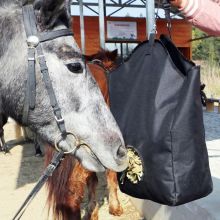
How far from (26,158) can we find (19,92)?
4.74 metres

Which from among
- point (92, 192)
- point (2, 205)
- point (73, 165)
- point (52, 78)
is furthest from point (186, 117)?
point (2, 205)

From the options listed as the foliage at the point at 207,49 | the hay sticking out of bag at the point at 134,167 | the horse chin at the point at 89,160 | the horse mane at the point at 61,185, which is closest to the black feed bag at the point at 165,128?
the hay sticking out of bag at the point at 134,167

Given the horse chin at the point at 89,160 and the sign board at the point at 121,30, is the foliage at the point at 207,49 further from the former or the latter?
the horse chin at the point at 89,160

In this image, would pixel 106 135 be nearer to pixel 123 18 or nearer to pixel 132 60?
pixel 132 60

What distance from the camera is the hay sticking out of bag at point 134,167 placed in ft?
5.30

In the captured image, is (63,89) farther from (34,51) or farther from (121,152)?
(121,152)

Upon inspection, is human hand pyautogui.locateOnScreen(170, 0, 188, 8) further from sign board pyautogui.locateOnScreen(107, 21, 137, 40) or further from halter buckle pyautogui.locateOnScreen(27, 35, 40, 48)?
sign board pyautogui.locateOnScreen(107, 21, 137, 40)

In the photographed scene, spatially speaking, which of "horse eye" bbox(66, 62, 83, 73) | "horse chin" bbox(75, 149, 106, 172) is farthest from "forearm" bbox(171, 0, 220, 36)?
"horse chin" bbox(75, 149, 106, 172)

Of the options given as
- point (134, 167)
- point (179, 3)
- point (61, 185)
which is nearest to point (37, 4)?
point (179, 3)

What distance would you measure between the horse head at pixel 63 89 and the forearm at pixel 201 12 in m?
0.46

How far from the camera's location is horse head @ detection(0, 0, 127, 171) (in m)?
1.53

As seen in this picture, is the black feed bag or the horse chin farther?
the horse chin

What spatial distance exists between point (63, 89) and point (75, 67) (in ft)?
0.34

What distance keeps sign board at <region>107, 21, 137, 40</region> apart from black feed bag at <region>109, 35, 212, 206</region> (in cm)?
985
